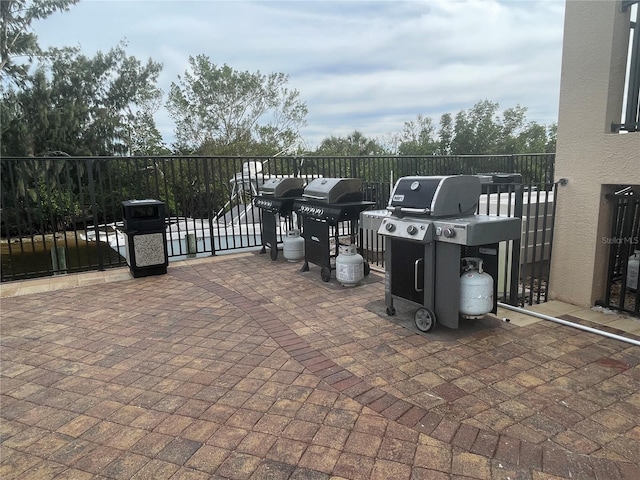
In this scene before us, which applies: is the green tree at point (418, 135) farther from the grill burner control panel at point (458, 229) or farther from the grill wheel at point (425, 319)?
the grill wheel at point (425, 319)

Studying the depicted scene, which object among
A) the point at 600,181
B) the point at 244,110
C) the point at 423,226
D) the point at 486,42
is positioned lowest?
the point at 423,226

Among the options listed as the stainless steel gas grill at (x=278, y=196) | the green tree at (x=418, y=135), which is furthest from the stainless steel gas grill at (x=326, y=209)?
the green tree at (x=418, y=135)

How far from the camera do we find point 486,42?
5.70m

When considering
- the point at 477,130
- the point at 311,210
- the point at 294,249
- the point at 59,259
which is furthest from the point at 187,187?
the point at 477,130

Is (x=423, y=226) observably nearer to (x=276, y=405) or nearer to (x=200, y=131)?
(x=276, y=405)

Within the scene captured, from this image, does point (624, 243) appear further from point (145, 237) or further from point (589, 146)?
point (145, 237)

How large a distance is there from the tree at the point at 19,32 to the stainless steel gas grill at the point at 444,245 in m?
21.4

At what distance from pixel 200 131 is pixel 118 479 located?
24149 millimetres

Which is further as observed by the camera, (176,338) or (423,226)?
(176,338)

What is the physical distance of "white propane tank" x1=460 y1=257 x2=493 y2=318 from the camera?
123 inches

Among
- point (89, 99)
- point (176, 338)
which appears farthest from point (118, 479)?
point (89, 99)

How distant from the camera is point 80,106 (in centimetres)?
1927

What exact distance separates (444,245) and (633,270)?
266cm

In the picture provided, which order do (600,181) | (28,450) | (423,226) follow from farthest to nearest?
(600,181) < (423,226) < (28,450)
